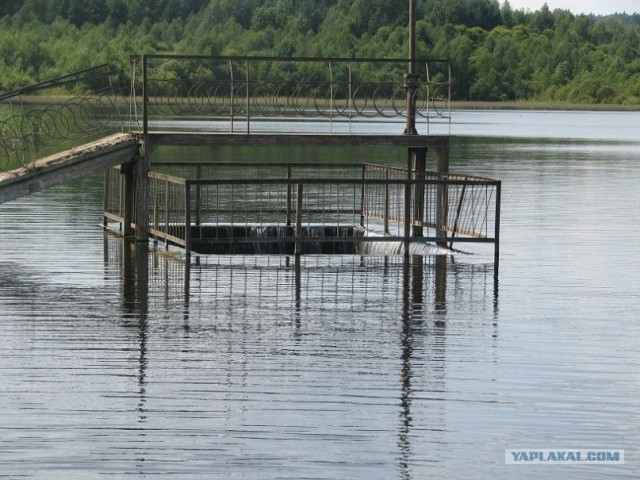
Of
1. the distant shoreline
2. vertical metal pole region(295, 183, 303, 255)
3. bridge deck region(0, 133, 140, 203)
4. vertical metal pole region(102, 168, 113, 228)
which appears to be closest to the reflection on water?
→ vertical metal pole region(295, 183, 303, 255)

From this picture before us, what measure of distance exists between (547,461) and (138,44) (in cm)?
12997

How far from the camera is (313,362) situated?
1322 centimetres

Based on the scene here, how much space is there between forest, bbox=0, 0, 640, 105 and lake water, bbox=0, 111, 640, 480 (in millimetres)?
102818

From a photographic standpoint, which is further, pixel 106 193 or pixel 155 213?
pixel 106 193

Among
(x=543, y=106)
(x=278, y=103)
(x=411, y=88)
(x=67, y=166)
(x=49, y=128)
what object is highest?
(x=411, y=88)

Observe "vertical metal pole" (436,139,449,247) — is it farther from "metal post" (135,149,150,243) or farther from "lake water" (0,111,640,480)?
"metal post" (135,149,150,243)

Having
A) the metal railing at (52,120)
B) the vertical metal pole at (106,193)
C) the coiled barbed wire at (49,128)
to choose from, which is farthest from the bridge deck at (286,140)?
the vertical metal pole at (106,193)

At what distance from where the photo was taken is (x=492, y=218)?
28.7 meters

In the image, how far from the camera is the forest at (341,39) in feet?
445

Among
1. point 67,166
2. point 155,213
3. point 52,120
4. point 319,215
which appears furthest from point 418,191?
point 52,120

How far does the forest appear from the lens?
136 metres

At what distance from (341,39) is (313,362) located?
430 ft

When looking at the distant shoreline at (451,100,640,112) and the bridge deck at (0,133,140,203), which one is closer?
the bridge deck at (0,133,140,203)

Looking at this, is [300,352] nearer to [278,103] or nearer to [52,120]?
[52,120]
